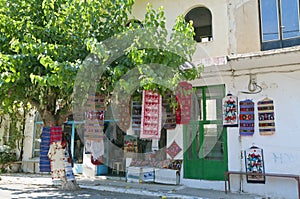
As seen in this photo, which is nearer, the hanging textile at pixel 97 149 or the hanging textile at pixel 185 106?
the hanging textile at pixel 185 106

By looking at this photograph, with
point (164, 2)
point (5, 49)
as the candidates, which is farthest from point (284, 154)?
point (5, 49)

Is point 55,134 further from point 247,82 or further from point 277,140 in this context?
point 277,140

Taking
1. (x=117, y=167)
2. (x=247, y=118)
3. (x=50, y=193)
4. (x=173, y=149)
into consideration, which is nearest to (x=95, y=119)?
(x=50, y=193)

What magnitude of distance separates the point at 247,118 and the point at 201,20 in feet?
12.8

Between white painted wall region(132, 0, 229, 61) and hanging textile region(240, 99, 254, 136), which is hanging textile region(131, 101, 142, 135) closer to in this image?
white painted wall region(132, 0, 229, 61)

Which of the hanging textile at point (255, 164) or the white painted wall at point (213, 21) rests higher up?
the white painted wall at point (213, 21)

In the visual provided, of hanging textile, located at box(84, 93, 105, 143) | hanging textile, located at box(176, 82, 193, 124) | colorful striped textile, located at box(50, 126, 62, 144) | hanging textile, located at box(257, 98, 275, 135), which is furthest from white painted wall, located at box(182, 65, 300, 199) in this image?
colorful striped textile, located at box(50, 126, 62, 144)

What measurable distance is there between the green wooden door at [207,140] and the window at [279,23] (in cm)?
191

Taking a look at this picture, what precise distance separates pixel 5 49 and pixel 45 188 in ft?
13.9

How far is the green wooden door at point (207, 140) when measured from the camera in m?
8.62

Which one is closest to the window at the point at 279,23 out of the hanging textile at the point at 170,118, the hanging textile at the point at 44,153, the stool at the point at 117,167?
the hanging textile at the point at 170,118

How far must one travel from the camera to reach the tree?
6.22m

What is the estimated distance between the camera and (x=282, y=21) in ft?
27.4

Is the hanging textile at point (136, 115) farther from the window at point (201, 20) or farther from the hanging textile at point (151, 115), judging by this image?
the window at point (201, 20)
